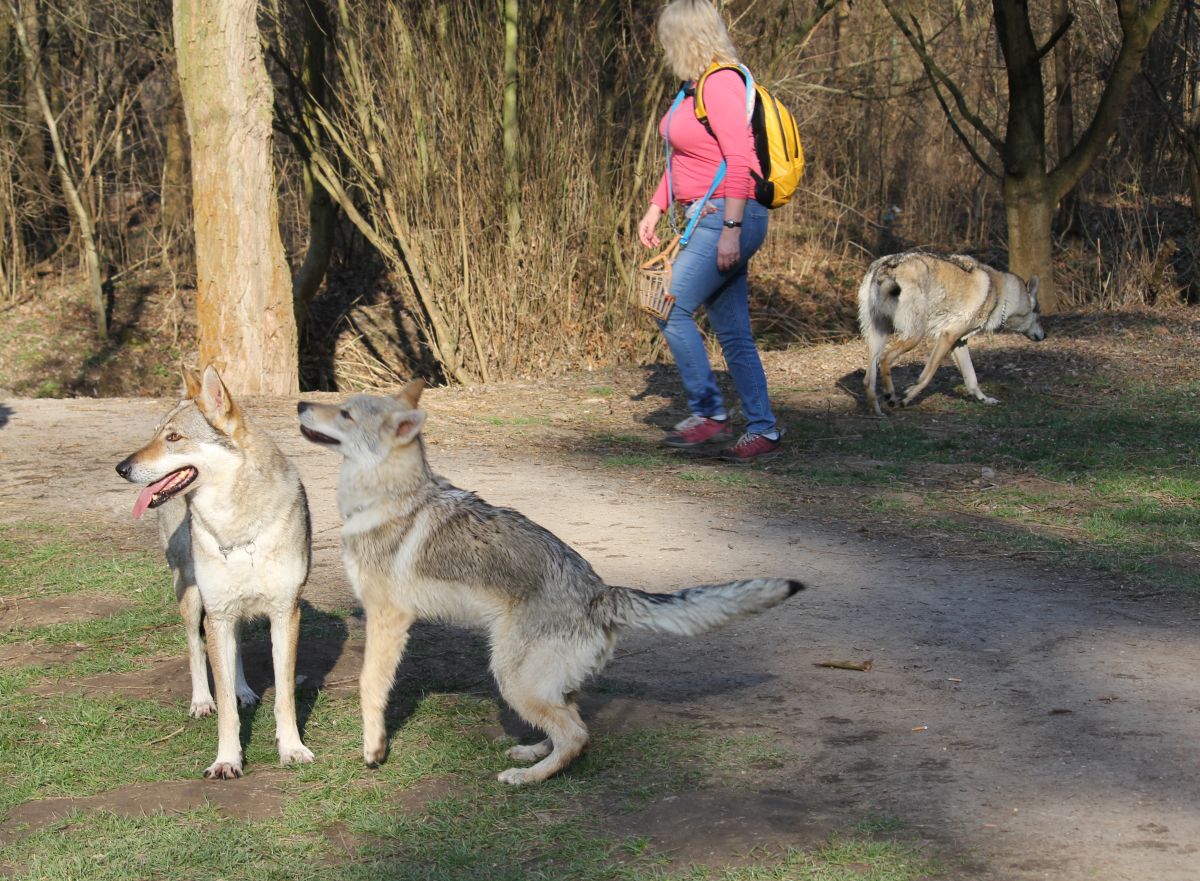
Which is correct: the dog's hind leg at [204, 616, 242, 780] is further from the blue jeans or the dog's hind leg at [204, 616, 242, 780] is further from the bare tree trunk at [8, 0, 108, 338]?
the bare tree trunk at [8, 0, 108, 338]

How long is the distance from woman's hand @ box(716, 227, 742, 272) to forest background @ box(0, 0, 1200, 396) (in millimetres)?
5268

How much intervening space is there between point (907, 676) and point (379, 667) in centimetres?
220

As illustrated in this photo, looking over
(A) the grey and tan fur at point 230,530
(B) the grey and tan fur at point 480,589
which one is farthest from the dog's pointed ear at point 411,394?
(A) the grey and tan fur at point 230,530

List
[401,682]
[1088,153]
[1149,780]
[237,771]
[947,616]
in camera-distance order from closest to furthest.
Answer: [1149,780], [237,771], [401,682], [947,616], [1088,153]

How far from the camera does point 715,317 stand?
8562mm

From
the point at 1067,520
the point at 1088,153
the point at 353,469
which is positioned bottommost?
the point at 1067,520

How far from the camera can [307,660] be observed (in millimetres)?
5535

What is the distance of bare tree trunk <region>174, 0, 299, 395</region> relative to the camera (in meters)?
11.4

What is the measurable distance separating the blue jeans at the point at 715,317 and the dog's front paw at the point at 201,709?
14.7ft

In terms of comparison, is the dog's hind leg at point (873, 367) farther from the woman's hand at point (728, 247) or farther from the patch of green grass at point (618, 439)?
the woman's hand at point (728, 247)

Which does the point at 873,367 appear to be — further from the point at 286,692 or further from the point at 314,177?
the point at 314,177

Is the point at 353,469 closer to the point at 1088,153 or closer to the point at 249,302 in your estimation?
the point at 249,302

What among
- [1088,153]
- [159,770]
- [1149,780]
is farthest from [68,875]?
[1088,153]

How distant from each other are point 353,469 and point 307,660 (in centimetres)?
139
